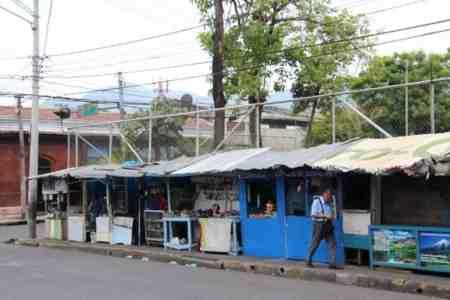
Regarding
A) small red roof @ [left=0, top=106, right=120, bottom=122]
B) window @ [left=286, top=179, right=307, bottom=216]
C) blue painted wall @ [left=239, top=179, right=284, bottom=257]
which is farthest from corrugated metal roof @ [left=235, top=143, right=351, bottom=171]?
small red roof @ [left=0, top=106, right=120, bottom=122]

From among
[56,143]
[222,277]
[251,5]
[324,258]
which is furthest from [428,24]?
[56,143]

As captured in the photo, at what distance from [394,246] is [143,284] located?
16.4ft

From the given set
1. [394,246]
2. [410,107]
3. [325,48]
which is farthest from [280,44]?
[394,246]

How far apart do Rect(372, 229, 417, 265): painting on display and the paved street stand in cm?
143

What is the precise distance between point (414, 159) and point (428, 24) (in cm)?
611

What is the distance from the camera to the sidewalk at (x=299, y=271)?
37.6ft

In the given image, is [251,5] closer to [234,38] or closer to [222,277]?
[234,38]

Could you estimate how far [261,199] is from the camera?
16.2 m

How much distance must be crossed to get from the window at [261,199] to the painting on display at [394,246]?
3.22 m

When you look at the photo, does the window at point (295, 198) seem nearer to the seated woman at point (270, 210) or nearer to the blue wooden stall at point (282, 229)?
the blue wooden stall at point (282, 229)

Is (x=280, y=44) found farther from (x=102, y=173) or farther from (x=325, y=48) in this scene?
(x=102, y=173)

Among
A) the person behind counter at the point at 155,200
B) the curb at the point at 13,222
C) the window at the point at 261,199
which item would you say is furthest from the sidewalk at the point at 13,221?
the window at the point at 261,199

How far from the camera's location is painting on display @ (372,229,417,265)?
1248 centimetres

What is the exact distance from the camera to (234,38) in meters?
24.8
